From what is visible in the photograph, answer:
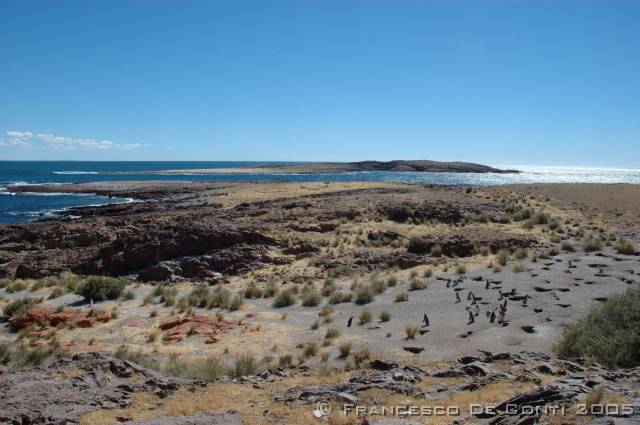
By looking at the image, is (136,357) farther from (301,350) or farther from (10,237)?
(10,237)

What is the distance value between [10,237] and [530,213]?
103ft

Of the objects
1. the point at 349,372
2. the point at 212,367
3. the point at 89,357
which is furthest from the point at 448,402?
the point at 89,357

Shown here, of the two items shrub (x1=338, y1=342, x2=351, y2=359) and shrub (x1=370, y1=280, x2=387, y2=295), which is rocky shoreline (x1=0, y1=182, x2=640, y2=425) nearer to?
shrub (x1=338, y1=342, x2=351, y2=359)

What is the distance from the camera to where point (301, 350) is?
34.6 ft

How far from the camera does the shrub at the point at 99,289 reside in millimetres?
15594

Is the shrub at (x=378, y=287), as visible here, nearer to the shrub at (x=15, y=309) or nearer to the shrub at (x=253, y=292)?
the shrub at (x=253, y=292)

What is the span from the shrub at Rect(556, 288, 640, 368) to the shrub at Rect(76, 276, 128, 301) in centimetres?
1311

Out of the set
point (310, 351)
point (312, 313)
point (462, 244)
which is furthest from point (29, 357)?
point (462, 244)

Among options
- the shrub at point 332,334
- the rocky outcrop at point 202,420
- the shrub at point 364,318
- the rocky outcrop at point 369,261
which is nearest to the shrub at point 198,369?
the rocky outcrop at point 202,420

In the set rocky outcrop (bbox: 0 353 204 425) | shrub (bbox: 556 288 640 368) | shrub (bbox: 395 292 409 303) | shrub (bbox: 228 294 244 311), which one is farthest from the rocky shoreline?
shrub (bbox: 556 288 640 368)

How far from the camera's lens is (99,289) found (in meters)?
15.7

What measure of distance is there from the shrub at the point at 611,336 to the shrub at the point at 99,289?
1311 centimetres

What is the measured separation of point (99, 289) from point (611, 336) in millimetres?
14233

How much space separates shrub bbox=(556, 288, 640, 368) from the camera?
304 inches
